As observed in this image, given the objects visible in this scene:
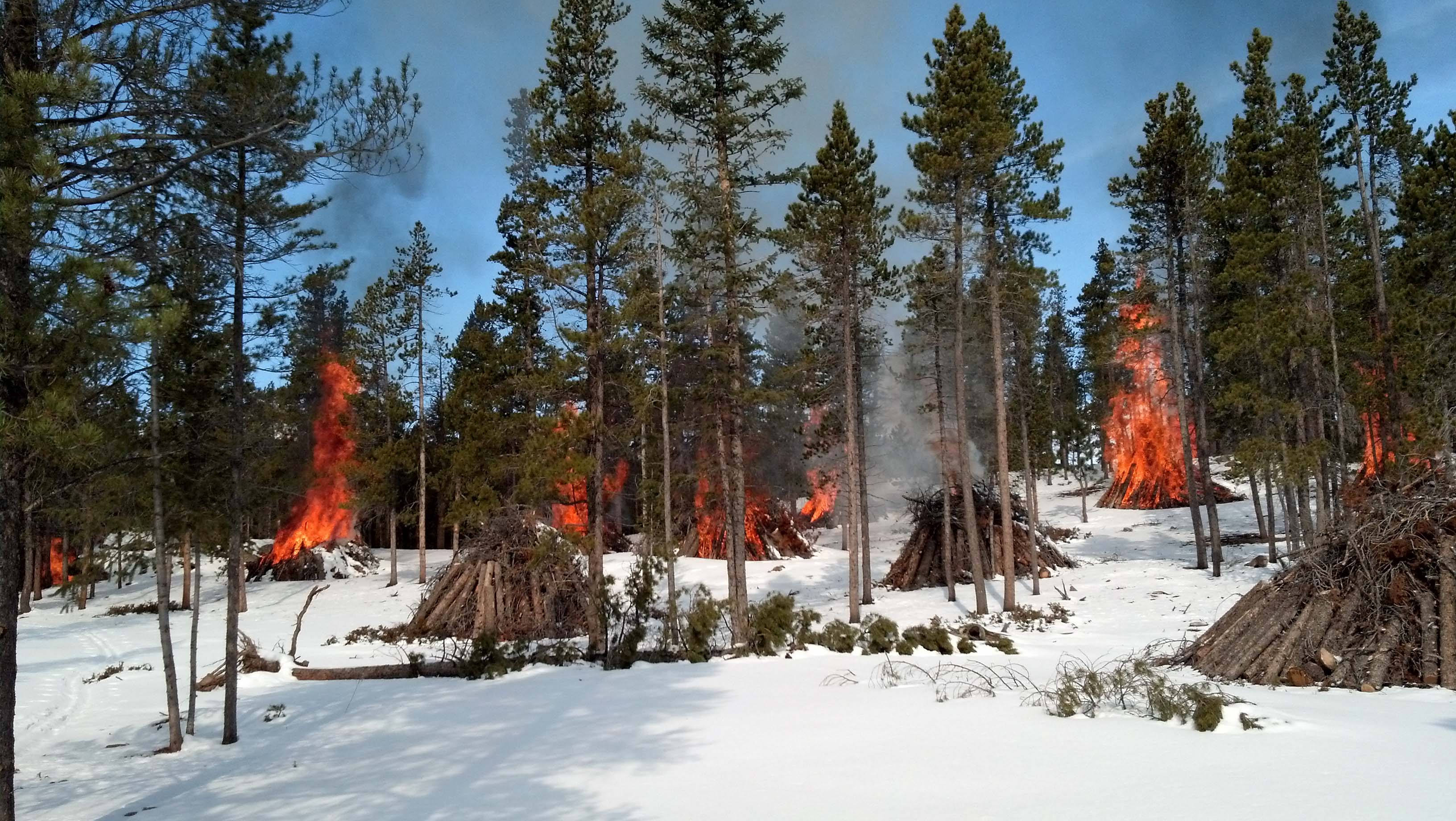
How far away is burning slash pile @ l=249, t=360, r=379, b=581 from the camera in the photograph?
1340 inches

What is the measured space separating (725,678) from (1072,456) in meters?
64.5

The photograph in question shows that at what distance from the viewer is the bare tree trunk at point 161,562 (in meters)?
9.66

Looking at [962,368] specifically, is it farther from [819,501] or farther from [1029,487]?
[819,501]

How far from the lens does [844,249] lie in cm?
2162

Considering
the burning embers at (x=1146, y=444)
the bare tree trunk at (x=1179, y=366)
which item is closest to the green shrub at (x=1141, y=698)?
the bare tree trunk at (x=1179, y=366)

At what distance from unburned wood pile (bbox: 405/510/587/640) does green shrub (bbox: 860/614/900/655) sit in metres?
7.68

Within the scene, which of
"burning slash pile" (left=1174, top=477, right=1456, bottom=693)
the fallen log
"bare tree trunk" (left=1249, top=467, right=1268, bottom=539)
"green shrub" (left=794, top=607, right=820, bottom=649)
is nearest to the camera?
"burning slash pile" (left=1174, top=477, right=1456, bottom=693)

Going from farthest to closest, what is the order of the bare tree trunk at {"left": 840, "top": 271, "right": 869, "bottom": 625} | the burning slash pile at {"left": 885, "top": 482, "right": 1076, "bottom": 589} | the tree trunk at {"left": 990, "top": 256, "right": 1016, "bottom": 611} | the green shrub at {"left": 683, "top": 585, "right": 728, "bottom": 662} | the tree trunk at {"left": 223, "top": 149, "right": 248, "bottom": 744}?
1. the burning slash pile at {"left": 885, "top": 482, "right": 1076, "bottom": 589}
2. the bare tree trunk at {"left": 840, "top": 271, "right": 869, "bottom": 625}
3. the tree trunk at {"left": 990, "top": 256, "right": 1016, "bottom": 611}
4. the green shrub at {"left": 683, "top": 585, "right": 728, "bottom": 662}
5. the tree trunk at {"left": 223, "top": 149, "right": 248, "bottom": 744}

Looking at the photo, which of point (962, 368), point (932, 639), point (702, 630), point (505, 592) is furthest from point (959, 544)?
point (505, 592)

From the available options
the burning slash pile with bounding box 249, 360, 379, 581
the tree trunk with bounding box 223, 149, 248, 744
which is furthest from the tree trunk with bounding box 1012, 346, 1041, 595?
the burning slash pile with bounding box 249, 360, 379, 581

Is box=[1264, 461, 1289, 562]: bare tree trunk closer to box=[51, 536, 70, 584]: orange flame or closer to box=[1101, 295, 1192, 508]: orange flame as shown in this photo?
box=[1101, 295, 1192, 508]: orange flame

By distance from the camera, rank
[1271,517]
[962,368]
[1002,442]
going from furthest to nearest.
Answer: [1271,517], [962,368], [1002,442]

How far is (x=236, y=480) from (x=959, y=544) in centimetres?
2126

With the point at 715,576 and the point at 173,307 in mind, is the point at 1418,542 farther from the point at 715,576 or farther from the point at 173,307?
the point at 715,576
